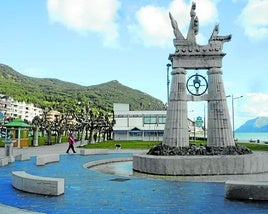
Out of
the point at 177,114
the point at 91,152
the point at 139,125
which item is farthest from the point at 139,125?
the point at 177,114

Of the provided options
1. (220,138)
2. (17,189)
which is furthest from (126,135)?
(17,189)

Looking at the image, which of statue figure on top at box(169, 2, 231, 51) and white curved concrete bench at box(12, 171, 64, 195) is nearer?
white curved concrete bench at box(12, 171, 64, 195)

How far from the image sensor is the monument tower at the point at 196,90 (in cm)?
1948

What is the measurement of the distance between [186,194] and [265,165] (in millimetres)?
8018

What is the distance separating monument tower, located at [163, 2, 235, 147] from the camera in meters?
19.5

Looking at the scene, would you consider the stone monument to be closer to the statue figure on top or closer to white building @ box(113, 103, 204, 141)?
the statue figure on top

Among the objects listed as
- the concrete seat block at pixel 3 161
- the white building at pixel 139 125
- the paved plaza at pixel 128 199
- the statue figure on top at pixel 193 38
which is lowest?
the paved plaza at pixel 128 199

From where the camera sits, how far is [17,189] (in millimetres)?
12352

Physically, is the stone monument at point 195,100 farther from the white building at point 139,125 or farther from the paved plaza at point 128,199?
the white building at point 139,125

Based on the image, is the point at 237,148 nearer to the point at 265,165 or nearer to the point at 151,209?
the point at 265,165

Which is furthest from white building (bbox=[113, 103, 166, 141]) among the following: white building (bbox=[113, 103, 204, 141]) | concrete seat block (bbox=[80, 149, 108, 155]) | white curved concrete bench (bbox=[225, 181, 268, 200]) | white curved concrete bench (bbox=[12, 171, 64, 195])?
white curved concrete bench (bbox=[225, 181, 268, 200])

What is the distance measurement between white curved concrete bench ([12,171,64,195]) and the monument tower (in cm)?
939

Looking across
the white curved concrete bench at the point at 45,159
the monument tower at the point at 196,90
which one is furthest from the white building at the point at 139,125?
the monument tower at the point at 196,90

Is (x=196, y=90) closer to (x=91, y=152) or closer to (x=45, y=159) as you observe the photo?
(x=45, y=159)
